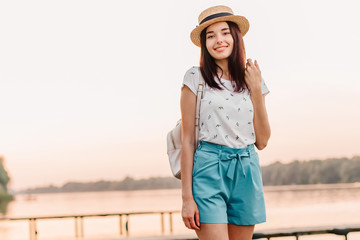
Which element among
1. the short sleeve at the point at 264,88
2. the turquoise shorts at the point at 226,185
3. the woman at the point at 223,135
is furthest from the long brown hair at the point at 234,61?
the turquoise shorts at the point at 226,185

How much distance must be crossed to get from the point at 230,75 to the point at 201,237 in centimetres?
84

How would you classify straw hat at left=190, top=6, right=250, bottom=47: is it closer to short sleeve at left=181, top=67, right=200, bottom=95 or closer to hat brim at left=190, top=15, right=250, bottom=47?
hat brim at left=190, top=15, right=250, bottom=47

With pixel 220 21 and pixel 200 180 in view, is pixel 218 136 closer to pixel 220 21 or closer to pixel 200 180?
pixel 200 180

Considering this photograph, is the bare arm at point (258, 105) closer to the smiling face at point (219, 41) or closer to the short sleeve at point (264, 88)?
the short sleeve at point (264, 88)

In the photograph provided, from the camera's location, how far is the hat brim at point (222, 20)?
2.75m

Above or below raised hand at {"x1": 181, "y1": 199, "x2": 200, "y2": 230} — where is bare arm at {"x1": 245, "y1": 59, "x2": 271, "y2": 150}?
above

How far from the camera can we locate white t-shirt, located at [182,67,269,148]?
263cm

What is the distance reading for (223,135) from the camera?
8.59 feet

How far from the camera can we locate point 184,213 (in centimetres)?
254

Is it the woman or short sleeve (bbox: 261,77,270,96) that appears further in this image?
short sleeve (bbox: 261,77,270,96)

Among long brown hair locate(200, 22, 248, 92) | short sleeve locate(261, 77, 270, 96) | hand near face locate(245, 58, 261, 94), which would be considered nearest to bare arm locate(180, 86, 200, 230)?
long brown hair locate(200, 22, 248, 92)

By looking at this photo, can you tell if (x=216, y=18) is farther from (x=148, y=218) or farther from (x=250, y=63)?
(x=148, y=218)

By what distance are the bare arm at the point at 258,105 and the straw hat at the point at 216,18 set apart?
8.2 inches

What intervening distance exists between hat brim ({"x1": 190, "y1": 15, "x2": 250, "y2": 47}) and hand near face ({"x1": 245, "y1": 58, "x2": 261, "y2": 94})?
0.17 m
